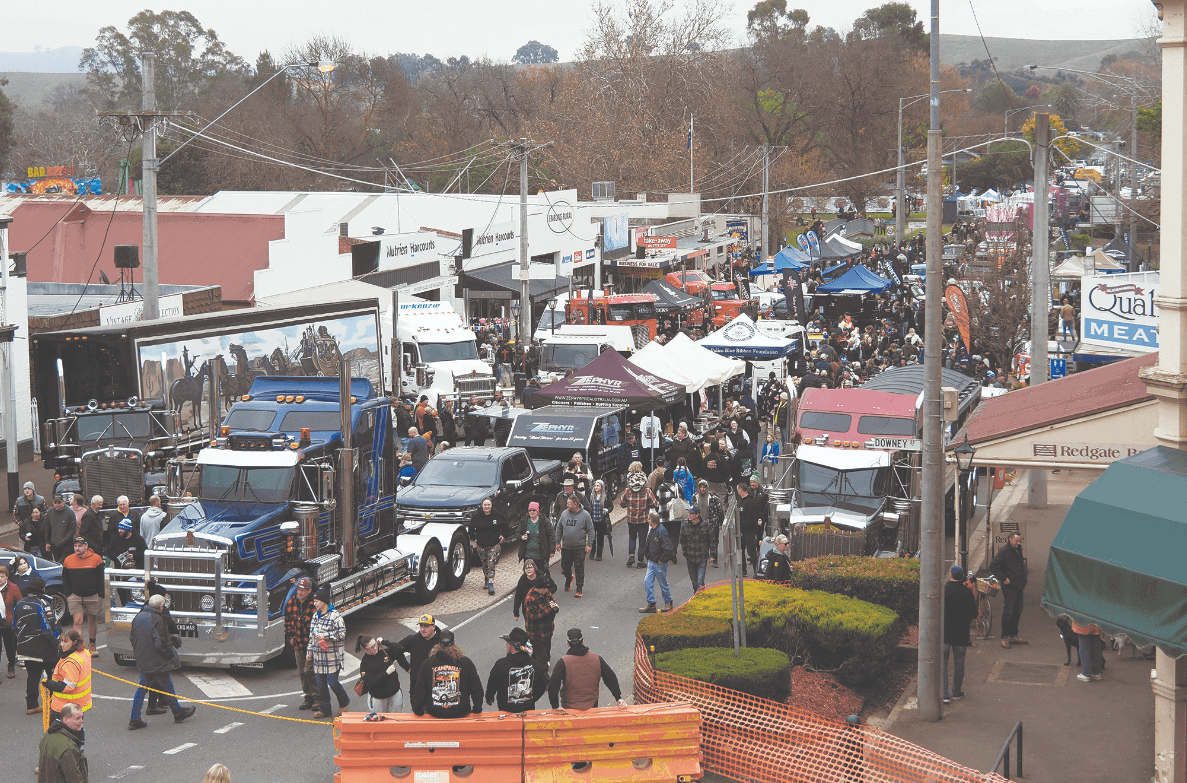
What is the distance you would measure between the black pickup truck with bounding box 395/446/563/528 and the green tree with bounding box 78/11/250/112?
109 m

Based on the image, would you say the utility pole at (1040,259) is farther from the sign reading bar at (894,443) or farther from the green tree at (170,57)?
the green tree at (170,57)

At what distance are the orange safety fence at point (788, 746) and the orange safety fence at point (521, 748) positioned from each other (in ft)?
2.17

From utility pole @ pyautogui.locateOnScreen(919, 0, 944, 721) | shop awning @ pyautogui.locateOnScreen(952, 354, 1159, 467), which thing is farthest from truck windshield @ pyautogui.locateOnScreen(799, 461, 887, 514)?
utility pole @ pyautogui.locateOnScreen(919, 0, 944, 721)

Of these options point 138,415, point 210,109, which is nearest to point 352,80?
point 210,109

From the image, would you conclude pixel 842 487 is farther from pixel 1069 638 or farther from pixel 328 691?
pixel 328 691

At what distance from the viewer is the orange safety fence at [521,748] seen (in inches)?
412

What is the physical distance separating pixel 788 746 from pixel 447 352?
2251 centimetres

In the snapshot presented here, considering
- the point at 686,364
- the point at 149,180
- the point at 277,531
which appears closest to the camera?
the point at 277,531

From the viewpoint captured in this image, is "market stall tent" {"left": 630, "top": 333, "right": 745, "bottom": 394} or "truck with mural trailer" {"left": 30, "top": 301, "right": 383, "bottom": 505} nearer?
"truck with mural trailer" {"left": 30, "top": 301, "right": 383, "bottom": 505}

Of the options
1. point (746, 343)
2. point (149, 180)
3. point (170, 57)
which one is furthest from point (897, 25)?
point (149, 180)

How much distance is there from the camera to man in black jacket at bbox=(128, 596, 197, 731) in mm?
12469

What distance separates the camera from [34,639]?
41.8ft

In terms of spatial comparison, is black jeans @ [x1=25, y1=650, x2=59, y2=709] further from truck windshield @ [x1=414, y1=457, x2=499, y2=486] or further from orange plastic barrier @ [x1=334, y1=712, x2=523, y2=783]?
truck windshield @ [x1=414, y1=457, x2=499, y2=486]

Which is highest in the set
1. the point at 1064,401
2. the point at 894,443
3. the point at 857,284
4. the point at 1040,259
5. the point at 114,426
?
the point at 857,284
